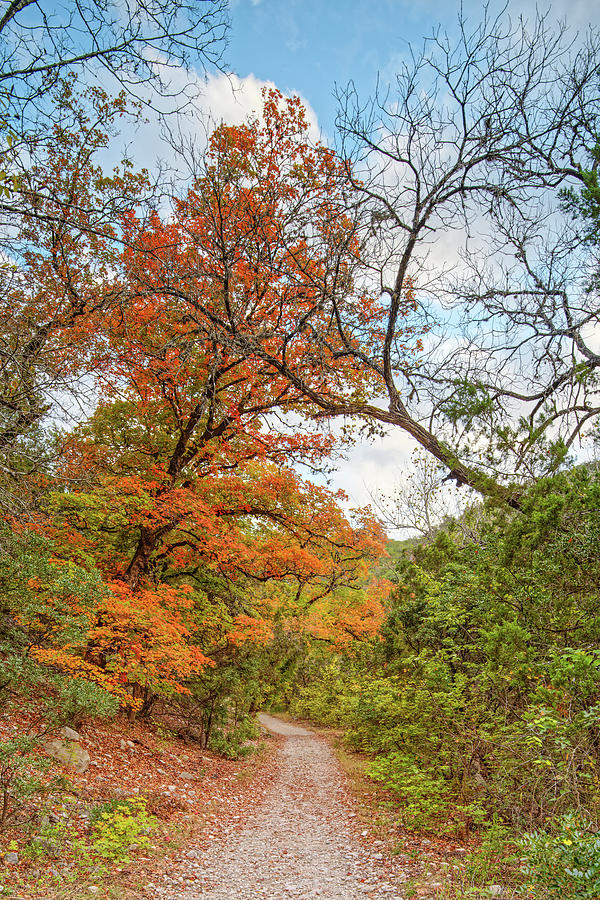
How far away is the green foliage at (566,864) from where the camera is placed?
2.53 m

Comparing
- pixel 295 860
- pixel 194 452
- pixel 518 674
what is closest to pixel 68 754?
pixel 295 860

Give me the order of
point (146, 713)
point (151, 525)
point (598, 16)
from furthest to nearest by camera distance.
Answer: point (146, 713)
point (151, 525)
point (598, 16)

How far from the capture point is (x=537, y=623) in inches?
150

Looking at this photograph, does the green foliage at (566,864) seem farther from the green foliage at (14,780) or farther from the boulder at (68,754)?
the boulder at (68,754)

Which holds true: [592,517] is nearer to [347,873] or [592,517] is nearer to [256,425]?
[347,873]

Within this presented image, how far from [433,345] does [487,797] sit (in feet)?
16.6

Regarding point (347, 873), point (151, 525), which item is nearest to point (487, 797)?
point (347, 873)

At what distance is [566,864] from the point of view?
8.91 feet

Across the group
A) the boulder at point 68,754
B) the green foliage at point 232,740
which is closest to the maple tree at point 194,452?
the boulder at point 68,754

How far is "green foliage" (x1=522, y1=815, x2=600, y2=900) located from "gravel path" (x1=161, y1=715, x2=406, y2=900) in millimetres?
2135

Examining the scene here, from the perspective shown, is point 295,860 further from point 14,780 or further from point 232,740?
point 232,740

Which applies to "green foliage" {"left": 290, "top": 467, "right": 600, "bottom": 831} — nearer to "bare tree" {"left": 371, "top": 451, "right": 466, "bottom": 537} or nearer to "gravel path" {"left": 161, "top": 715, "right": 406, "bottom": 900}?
"gravel path" {"left": 161, "top": 715, "right": 406, "bottom": 900}


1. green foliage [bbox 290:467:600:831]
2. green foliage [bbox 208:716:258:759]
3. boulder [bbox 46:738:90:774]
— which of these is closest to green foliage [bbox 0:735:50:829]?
boulder [bbox 46:738:90:774]

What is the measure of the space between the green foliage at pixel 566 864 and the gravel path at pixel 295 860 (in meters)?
2.13
